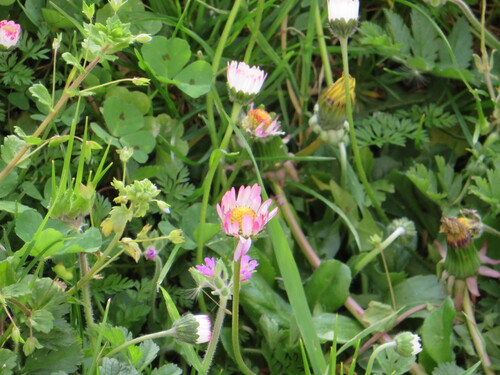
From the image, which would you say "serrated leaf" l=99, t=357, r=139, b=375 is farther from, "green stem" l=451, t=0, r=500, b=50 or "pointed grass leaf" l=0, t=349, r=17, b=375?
"green stem" l=451, t=0, r=500, b=50

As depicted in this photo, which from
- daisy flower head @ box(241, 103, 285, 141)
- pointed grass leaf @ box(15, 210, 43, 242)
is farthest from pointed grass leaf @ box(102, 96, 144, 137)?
pointed grass leaf @ box(15, 210, 43, 242)

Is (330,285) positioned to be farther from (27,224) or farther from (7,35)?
(7,35)

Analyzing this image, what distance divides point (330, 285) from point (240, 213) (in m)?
0.43

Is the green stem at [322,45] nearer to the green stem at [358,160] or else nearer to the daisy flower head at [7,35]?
the green stem at [358,160]

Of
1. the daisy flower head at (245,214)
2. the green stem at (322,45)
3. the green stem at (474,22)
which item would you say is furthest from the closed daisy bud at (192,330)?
the green stem at (474,22)

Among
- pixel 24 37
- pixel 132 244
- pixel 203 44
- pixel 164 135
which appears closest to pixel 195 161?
pixel 164 135

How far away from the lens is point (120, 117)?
1.37m

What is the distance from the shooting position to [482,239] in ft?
4.87

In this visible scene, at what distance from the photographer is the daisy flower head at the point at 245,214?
37.9 inches

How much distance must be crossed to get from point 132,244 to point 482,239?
31.9 inches

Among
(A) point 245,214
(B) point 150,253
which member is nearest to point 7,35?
(B) point 150,253

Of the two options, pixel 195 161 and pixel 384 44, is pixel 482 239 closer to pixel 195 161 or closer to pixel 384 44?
pixel 384 44

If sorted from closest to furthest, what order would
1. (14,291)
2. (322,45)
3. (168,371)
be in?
(14,291), (168,371), (322,45)

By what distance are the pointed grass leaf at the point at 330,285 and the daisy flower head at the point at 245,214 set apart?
370 mm
